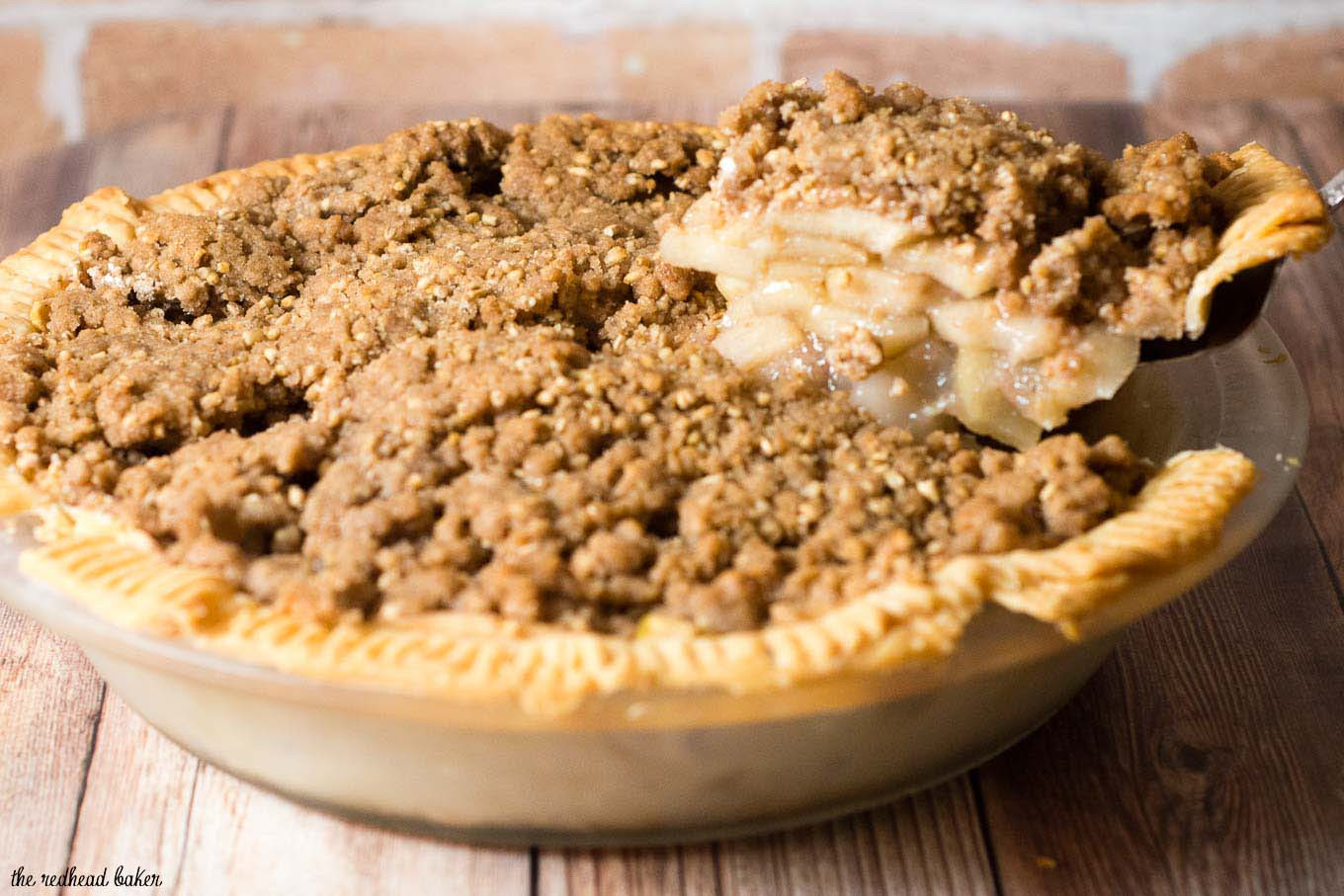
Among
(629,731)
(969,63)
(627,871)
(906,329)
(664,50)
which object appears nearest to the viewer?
(629,731)

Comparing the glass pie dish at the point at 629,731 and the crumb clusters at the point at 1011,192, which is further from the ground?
the crumb clusters at the point at 1011,192

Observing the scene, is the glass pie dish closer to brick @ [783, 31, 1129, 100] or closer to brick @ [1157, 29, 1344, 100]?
brick @ [783, 31, 1129, 100]

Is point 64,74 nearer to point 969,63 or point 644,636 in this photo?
point 969,63

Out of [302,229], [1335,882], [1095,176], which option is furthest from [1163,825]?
[302,229]

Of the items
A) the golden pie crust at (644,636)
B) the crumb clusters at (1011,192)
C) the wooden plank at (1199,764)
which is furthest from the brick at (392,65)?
the golden pie crust at (644,636)

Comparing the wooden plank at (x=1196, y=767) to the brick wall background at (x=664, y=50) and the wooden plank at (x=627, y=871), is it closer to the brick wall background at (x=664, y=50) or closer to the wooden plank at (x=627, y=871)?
the wooden plank at (x=627, y=871)

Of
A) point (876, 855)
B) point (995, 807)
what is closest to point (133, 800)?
point (876, 855)
